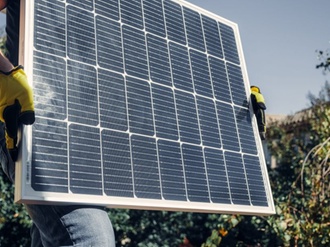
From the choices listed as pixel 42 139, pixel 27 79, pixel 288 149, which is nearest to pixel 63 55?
pixel 27 79

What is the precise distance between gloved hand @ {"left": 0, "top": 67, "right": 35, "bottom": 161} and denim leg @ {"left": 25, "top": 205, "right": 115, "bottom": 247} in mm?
407

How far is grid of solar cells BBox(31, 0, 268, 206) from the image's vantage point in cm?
313

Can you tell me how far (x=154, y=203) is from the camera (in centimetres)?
337

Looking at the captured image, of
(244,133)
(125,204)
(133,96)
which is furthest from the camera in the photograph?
(244,133)

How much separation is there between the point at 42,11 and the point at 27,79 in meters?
0.60

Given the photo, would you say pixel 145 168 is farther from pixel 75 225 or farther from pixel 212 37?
pixel 212 37

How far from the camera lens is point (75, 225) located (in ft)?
9.73

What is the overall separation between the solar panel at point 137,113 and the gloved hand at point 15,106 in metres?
0.08

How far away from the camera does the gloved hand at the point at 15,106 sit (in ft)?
9.34

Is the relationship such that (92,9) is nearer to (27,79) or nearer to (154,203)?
(27,79)

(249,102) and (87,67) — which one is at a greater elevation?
(249,102)

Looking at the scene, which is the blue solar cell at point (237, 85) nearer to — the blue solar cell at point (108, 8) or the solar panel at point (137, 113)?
the solar panel at point (137, 113)

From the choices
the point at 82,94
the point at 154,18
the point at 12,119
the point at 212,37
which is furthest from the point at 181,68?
the point at 12,119

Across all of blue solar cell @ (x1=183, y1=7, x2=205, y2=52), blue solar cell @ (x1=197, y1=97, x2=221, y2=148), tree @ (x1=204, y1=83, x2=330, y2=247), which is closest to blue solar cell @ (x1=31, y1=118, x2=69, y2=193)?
blue solar cell @ (x1=197, y1=97, x2=221, y2=148)
